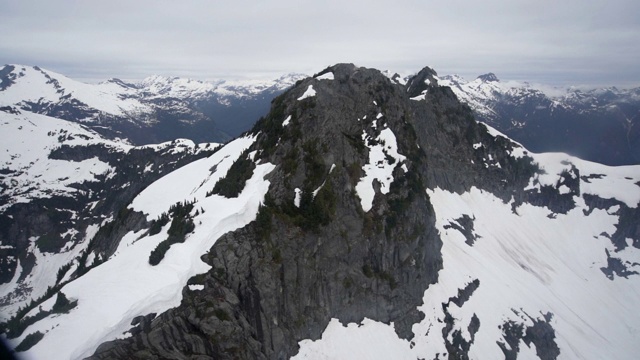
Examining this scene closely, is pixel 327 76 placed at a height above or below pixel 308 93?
above

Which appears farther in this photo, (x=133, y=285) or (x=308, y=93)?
(x=308, y=93)

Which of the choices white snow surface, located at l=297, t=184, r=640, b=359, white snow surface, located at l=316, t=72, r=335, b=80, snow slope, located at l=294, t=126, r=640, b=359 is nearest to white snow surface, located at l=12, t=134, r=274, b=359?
snow slope, located at l=294, t=126, r=640, b=359

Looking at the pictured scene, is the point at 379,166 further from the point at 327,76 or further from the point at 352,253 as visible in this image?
the point at 327,76

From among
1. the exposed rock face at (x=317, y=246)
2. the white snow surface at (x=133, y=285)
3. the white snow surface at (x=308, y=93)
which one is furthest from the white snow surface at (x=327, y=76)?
the white snow surface at (x=133, y=285)

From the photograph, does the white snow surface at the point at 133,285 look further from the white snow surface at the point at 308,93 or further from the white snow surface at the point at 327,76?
the white snow surface at the point at 327,76

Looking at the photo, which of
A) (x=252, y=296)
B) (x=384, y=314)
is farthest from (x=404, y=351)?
(x=252, y=296)

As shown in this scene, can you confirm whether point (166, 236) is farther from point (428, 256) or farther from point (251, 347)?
point (428, 256)

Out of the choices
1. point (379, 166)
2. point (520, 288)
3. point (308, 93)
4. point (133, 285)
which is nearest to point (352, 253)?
point (379, 166)
